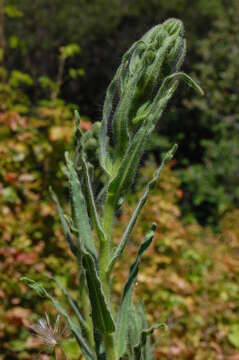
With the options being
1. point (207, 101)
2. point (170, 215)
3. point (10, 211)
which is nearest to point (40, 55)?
point (207, 101)

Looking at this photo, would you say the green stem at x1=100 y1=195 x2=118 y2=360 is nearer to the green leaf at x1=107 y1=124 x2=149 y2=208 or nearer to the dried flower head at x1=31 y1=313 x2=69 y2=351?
the green leaf at x1=107 y1=124 x2=149 y2=208

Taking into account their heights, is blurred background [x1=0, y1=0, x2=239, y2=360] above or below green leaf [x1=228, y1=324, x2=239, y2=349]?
above

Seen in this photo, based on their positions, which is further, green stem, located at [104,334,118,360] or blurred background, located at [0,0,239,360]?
blurred background, located at [0,0,239,360]

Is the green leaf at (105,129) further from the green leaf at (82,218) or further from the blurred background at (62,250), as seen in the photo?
the blurred background at (62,250)

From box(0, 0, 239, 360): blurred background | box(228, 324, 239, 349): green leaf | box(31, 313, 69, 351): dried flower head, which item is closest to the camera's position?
box(31, 313, 69, 351): dried flower head

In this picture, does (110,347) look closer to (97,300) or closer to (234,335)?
(97,300)

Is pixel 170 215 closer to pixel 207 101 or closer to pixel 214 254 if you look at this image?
pixel 214 254

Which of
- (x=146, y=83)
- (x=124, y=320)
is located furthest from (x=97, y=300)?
(x=146, y=83)

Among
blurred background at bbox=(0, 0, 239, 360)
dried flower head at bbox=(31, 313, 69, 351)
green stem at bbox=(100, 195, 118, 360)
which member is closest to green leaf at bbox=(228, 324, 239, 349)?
blurred background at bbox=(0, 0, 239, 360)

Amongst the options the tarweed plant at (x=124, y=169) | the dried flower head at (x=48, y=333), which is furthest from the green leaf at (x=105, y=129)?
the dried flower head at (x=48, y=333)
